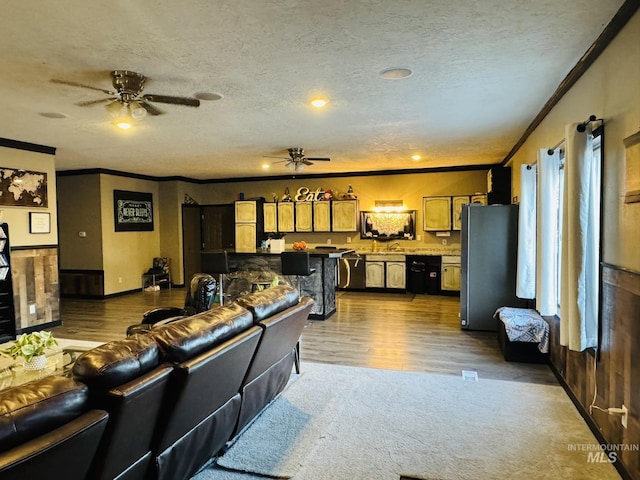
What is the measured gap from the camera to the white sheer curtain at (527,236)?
4.72 metres

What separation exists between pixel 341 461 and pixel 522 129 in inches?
179

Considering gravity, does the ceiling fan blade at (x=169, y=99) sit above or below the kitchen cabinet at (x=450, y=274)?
above

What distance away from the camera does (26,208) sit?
5.94 m

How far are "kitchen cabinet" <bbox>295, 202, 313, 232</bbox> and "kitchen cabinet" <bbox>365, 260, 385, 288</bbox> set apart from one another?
166cm

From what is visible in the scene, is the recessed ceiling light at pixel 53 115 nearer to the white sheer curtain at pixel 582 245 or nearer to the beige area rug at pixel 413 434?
the beige area rug at pixel 413 434

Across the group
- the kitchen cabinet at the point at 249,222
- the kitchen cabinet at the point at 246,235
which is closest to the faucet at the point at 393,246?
the kitchen cabinet at the point at 249,222

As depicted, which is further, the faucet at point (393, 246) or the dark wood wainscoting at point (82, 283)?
the faucet at point (393, 246)

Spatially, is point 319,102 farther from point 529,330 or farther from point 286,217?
point 286,217

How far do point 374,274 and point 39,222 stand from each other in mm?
6062

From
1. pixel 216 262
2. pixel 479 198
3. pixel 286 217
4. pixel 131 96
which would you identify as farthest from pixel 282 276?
pixel 479 198

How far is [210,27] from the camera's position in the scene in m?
2.51

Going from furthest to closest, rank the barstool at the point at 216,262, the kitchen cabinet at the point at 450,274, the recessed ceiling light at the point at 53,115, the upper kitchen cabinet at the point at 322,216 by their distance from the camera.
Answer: the upper kitchen cabinet at the point at 322,216 → the kitchen cabinet at the point at 450,274 → the barstool at the point at 216,262 → the recessed ceiling light at the point at 53,115

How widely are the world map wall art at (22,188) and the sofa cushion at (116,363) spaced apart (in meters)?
5.17

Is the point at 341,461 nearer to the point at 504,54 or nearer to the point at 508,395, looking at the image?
the point at 508,395
